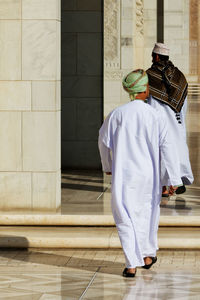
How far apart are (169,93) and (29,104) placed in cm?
177

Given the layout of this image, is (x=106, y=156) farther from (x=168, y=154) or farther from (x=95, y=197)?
(x=95, y=197)

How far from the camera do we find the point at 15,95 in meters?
9.56

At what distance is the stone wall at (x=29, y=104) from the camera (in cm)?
950

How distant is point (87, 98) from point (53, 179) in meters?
4.21

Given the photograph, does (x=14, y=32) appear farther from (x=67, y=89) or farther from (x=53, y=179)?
(x=67, y=89)

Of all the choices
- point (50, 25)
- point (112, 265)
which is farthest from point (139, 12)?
point (112, 265)

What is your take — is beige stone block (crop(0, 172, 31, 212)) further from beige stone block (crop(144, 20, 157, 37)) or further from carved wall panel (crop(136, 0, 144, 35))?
beige stone block (crop(144, 20, 157, 37))

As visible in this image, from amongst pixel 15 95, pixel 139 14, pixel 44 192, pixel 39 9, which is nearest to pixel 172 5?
pixel 139 14

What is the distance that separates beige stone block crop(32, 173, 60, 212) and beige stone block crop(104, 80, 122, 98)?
8.01 meters

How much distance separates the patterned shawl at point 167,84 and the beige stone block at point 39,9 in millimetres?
1467

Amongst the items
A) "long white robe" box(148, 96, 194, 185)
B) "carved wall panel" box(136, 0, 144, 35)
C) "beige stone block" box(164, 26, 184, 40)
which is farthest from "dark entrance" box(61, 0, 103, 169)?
"beige stone block" box(164, 26, 184, 40)

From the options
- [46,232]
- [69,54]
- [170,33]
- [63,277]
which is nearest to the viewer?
[63,277]

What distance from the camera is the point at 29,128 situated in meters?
Answer: 9.56

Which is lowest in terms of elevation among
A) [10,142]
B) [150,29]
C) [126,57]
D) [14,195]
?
[14,195]
